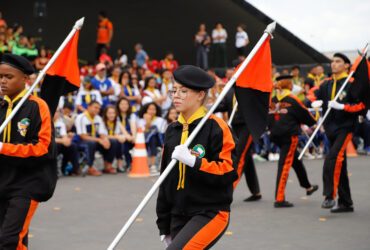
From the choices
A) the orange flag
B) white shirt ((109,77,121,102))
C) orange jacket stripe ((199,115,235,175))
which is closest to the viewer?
orange jacket stripe ((199,115,235,175))

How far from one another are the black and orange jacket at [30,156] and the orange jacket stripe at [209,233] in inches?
60.6

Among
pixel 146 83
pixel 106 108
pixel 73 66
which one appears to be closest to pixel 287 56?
pixel 146 83

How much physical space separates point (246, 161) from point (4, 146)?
553 cm

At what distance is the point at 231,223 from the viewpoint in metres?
8.95

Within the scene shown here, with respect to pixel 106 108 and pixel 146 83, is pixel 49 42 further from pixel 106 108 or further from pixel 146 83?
pixel 106 108

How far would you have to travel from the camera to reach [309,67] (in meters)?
25.3

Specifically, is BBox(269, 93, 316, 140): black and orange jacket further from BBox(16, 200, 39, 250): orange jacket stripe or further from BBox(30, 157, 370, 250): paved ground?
BBox(16, 200, 39, 250): orange jacket stripe

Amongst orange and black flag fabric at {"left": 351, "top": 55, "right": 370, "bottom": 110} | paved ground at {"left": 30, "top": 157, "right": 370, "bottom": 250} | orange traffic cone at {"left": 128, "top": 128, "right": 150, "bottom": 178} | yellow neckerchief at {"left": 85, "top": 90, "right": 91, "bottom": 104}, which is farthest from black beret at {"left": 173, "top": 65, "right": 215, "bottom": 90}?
yellow neckerchief at {"left": 85, "top": 90, "right": 91, "bottom": 104}

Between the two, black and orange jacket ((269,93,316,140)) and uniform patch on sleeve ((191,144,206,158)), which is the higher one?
uniform patch on sleeve ((191,144,206,158))

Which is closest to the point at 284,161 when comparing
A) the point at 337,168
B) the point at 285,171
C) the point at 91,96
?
the point at 285,171

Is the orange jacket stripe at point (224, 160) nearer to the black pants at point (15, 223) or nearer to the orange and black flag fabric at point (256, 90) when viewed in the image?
the orange and black flag fabric at point (256, 90)

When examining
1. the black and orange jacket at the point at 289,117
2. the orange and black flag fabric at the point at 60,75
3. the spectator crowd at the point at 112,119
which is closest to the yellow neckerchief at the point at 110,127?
the spectator crowd at the point at 112,119

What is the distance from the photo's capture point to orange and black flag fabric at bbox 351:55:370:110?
9367mm

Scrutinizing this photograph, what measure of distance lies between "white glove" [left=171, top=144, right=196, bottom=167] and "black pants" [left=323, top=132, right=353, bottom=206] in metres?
4.98
